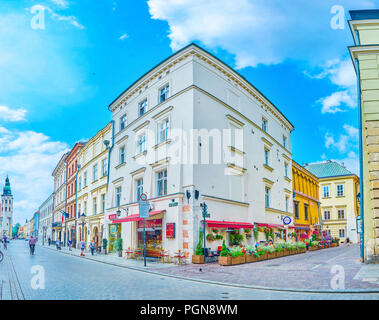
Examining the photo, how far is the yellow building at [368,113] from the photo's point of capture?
50.4ft

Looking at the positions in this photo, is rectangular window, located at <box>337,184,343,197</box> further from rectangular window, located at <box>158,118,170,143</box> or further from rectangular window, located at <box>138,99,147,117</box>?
rectangular window, located at <box>158,118,170,143</box>

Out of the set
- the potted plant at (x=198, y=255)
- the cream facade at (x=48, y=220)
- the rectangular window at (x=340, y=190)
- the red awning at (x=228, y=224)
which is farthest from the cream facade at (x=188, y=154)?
the cream facade at (x=48, y=220)

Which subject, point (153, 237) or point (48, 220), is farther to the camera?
point (48, 220)

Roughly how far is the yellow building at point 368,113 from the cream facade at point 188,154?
8466 mm

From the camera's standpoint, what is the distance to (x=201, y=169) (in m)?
20.8

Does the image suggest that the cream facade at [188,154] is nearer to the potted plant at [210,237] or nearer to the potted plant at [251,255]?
the potted plant at [210,237]

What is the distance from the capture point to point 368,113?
16.2 m

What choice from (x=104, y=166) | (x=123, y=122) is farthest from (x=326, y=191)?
(x=123, y=122)

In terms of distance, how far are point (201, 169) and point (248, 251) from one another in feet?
18.1

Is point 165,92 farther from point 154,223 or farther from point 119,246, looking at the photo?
point 119,246

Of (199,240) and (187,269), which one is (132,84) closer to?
(199,240)

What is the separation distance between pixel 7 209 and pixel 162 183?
155 metres

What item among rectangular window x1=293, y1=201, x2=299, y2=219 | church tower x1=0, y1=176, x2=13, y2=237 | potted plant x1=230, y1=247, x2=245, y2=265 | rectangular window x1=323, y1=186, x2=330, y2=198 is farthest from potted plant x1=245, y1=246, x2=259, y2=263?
church tower x1=0, y1=176, x2=13, y2=237

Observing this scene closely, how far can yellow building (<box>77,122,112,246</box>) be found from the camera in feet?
108
